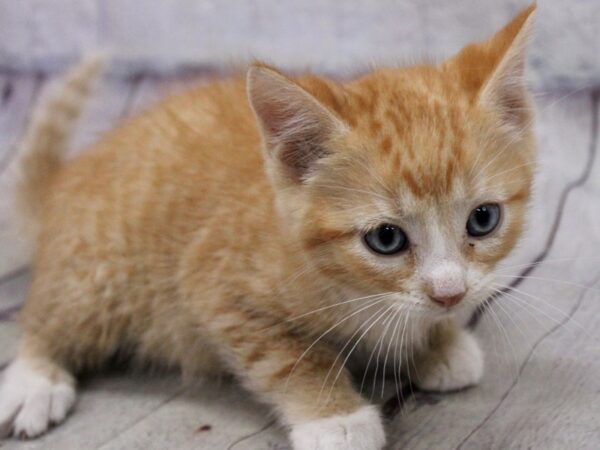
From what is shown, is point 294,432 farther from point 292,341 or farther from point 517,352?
point 517,352

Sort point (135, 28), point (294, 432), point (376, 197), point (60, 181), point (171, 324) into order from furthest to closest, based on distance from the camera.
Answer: point (135, 28) → point (60, 181) → point (171, 324) → point (294, 432) → point (376, 197)

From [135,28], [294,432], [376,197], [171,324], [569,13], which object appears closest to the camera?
[376,197]

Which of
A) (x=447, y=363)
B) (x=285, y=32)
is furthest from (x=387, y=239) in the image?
(x=285, y=32)

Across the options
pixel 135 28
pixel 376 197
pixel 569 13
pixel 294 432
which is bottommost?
pixel 294 432

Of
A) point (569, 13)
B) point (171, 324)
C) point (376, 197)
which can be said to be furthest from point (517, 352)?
point (569, 13)

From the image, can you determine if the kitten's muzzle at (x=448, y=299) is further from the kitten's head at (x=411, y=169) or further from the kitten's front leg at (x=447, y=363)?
the kitten's front leg at (x=447, y=363)

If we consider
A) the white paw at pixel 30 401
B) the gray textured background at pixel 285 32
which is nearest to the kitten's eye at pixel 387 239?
the white paw at pixel 30 401

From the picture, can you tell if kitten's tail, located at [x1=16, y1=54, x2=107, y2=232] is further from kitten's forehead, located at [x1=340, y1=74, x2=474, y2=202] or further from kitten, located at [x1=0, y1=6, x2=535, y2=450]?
kitten's forehead, located at [x1=340, y1=74, x2=474, y2=202]

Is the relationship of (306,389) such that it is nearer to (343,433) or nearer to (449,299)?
(343,433)

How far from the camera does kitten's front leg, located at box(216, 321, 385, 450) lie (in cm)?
127

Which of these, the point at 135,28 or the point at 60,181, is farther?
the point at 135,28

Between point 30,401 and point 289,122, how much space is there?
692mm

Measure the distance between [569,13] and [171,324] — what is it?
1.24 metres

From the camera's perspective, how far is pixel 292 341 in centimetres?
137
